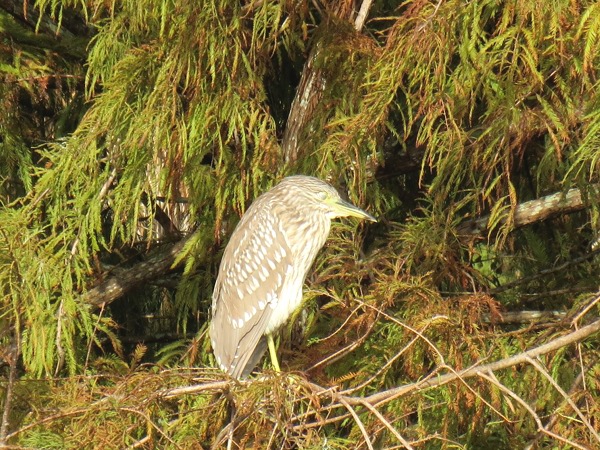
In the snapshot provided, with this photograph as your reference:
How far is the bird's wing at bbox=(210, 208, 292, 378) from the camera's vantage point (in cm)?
467

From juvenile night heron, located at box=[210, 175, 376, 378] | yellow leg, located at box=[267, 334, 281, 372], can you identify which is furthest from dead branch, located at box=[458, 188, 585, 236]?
yellow leg, located at box=[267, 334, 281, 372]

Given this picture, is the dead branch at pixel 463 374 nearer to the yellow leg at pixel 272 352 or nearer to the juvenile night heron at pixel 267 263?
the yellow leg at pixel 272 352

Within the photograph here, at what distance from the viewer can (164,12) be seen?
4.54 m

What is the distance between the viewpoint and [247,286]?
16.0ft

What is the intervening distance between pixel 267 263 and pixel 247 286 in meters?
0.13

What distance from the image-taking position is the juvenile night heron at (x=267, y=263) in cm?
468

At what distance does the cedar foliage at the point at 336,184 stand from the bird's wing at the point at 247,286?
0.51ft

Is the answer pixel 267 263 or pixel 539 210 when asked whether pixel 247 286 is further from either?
pixel 539 210


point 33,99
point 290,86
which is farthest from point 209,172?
point 33,99

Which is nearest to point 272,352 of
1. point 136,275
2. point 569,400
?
point 136,275

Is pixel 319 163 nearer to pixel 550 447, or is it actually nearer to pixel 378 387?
pixel 378 387

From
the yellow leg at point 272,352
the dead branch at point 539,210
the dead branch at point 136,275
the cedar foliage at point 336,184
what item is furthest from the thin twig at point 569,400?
the dead branch at point 136,275

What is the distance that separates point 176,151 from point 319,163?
63 centimetres

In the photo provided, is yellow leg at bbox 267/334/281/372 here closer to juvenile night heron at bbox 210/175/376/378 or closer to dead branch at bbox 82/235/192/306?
juvenile night heron at bbox 210/175/376/378
